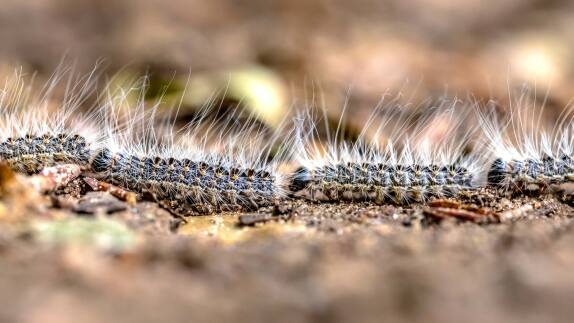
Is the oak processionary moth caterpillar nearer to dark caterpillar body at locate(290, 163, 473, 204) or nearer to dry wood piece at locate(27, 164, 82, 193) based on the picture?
dark caterpillar body at locate(290, 163, 473, 204)

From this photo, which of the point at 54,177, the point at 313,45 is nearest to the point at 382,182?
the point at 54,177

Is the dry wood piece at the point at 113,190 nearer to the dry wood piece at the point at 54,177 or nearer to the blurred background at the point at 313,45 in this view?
the dry wood piece at the point at 54,177

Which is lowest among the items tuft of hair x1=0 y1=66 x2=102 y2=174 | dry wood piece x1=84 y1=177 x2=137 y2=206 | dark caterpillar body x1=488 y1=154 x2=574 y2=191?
dry wood piece x1=84 y1=177 x2=137 y2=206

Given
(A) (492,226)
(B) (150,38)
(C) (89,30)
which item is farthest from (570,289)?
(C) (89,30)

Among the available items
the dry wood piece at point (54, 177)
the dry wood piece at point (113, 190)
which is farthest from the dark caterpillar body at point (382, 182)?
the dry wood piece at point (54, 177)

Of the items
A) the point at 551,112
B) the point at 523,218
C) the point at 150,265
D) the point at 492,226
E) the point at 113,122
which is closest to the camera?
the point at 150,265

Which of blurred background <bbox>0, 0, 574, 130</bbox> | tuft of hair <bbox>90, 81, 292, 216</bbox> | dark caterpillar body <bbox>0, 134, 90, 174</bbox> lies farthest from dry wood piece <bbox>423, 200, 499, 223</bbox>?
blurred background <bbox>0, 0, 574, 130</bbox>

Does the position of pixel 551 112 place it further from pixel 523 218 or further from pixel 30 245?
pixel 30 245
